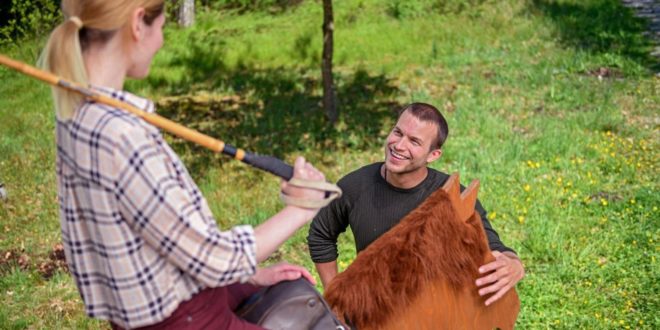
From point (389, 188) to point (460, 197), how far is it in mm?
903

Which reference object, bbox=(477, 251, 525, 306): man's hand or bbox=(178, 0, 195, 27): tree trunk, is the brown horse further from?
bbox=(178, 0, 195, 27): tree trunk

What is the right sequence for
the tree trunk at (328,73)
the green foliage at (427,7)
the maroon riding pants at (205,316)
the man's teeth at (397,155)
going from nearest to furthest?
the maroon riding pants at (205,316) → the man's teeth at (397,155) → the tree trunk at (328,73) → the green foliage at (427,7)

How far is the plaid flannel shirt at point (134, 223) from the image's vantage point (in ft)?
5.51

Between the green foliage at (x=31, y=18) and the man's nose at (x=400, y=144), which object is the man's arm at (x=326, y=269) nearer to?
the man's nose at (x=400, y=144)

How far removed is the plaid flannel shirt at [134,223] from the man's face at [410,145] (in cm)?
183

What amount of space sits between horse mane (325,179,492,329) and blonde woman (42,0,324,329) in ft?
2.79

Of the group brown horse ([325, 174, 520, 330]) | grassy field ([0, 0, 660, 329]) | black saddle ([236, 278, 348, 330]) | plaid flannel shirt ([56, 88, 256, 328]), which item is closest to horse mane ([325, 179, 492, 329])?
brown horse ([325, 174, 520, 330])

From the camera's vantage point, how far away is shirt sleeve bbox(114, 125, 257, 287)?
5.49 feet

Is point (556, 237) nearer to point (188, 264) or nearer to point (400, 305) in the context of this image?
point (400, 305)

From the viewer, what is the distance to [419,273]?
2.73m

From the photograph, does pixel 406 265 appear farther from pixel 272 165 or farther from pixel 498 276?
pixel 272 165

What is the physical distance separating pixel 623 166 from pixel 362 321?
6.00 meters

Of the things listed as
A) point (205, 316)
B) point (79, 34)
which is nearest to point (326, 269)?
point (205, 316)

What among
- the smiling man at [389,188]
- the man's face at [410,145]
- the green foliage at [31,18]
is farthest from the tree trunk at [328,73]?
the man's face at [410,145]
